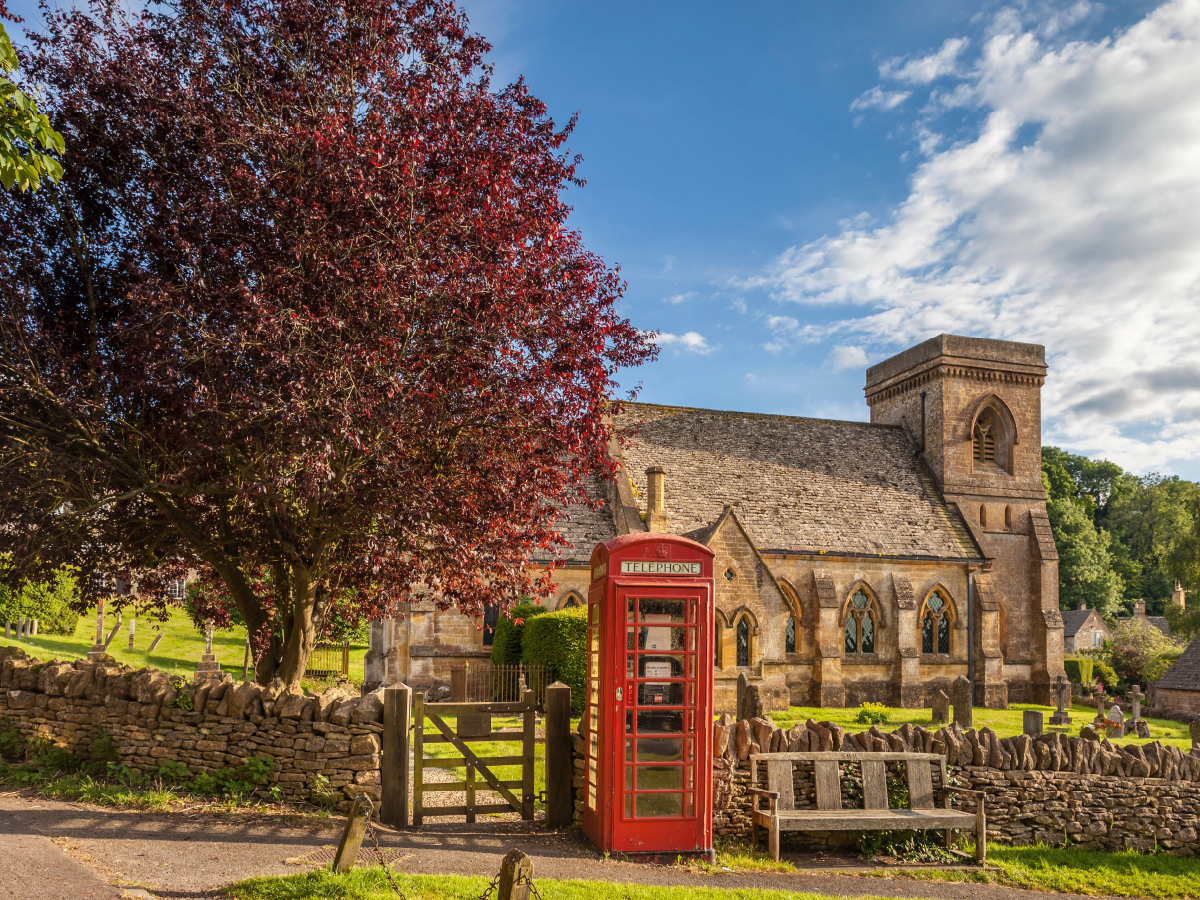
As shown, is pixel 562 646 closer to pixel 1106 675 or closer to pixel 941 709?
pixel 941 709

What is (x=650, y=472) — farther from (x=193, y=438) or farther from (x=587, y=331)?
(x=193, y=438)

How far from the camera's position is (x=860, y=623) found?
3042cm

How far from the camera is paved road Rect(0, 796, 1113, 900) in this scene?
6.70 meters

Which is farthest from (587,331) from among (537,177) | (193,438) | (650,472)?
(650,472)

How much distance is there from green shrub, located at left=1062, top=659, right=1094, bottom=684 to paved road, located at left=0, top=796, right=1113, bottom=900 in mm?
31616

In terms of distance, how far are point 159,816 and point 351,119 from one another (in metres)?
7.96

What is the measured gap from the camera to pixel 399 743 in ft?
29.9

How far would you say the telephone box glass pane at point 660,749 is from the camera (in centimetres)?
835

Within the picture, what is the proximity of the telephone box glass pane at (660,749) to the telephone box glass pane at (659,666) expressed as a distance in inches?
24.9

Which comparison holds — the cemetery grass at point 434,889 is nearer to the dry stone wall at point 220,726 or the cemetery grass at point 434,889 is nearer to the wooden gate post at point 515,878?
the wooden gate post at point 515,878

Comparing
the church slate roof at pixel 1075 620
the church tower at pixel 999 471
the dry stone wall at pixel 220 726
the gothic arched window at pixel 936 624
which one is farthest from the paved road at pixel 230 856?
the church slate roof at pixel 1075 620

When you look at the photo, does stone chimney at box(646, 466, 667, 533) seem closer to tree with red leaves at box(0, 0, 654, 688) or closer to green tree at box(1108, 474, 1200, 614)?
tree with red leaves at box(0, 0, 654, 688)

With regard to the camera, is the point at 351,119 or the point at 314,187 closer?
the point at 314,187

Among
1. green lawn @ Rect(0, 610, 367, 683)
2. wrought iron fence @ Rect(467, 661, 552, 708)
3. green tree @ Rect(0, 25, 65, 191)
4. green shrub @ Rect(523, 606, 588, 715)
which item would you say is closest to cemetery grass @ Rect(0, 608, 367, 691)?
green lawn @ Rect(0, 610, 367, 683)
